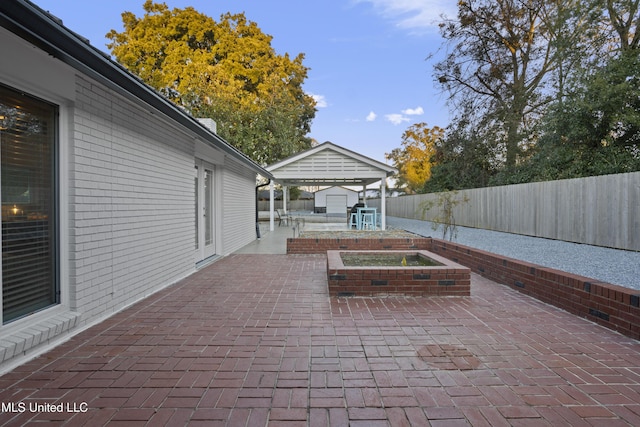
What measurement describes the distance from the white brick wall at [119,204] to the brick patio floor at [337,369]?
1.50ft

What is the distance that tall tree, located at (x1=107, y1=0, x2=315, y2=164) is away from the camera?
20.5 meters

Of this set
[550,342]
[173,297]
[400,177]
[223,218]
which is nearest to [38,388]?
[173,297]

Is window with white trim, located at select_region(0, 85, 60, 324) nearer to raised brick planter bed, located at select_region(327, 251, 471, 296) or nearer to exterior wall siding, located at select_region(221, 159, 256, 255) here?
raised brick planter bed, located at select_region(327, 251, 471, 296)

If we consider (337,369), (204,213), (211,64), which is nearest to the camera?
(337,369)

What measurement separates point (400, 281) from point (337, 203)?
29044mm

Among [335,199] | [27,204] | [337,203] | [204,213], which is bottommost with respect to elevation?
A: [204,213]

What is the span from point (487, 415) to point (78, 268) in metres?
3.66

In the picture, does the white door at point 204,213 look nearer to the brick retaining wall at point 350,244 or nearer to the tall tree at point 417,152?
the brick retaining wall at point 350,244

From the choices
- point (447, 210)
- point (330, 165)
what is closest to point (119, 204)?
point (447, 210)

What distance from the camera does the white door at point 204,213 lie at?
754 centimetres

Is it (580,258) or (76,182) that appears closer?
(76,182)

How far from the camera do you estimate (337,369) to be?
282 centimetres

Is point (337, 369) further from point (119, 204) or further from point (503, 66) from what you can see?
point (503, 66)

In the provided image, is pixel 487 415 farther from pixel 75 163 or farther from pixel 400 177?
pixel 400 177
